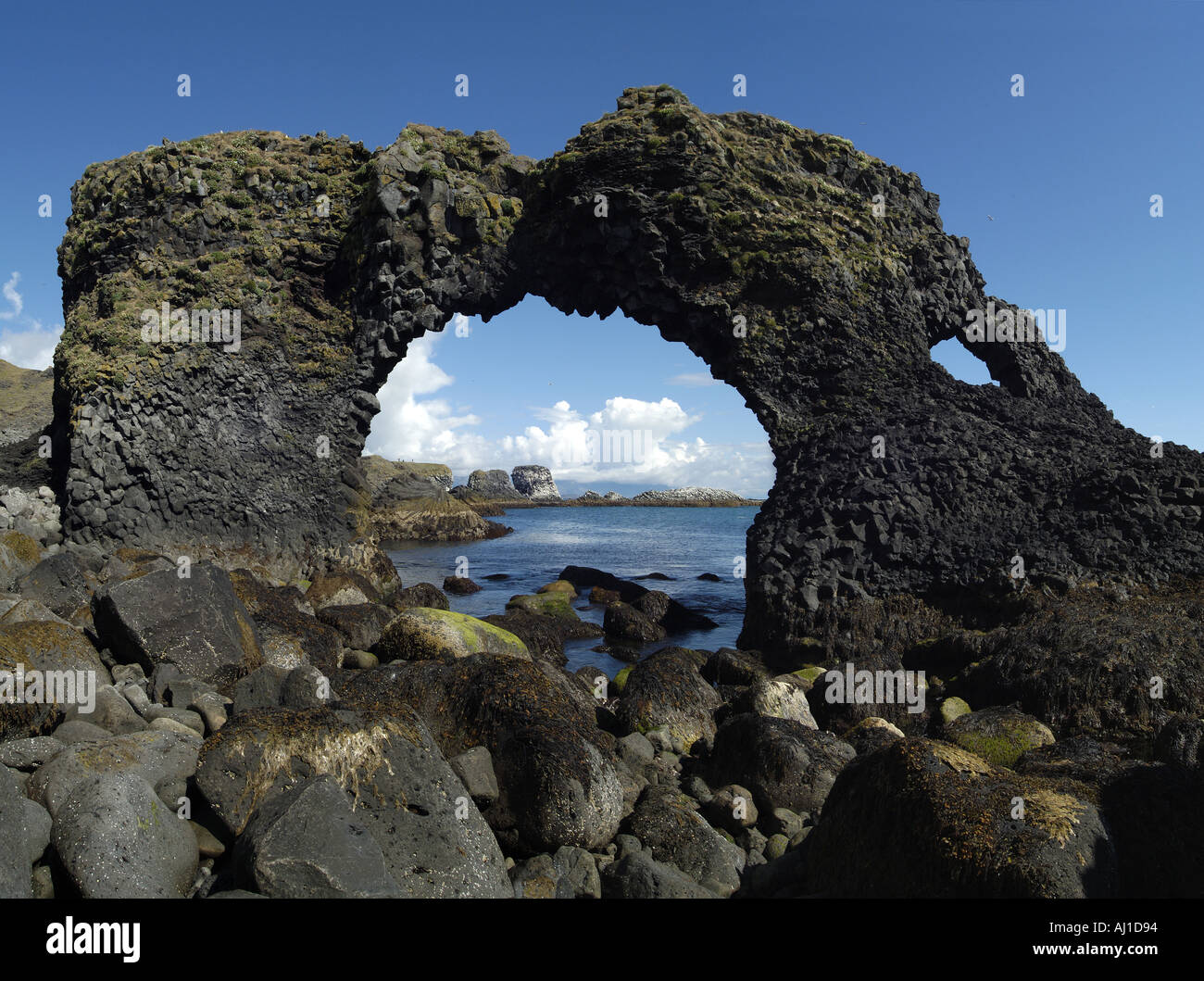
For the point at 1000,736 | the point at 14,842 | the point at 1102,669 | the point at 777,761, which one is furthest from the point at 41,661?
the point at 1102,669

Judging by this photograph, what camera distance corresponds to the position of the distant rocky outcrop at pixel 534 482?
184000 mm

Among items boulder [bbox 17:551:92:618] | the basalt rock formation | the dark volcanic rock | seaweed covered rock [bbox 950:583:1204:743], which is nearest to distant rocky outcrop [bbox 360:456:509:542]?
the basalt rock formation

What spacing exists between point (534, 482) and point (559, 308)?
15479cm

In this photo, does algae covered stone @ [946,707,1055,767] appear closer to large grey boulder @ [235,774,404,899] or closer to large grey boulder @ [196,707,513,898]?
large grey boulder @ [196,707,513,898]

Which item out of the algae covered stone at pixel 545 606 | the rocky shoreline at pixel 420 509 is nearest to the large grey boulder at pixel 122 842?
the algae covered stone at pixel 545 606

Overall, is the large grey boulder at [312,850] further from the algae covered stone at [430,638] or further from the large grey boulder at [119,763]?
the algae covered stone at [430,638]

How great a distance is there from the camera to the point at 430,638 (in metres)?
14.6

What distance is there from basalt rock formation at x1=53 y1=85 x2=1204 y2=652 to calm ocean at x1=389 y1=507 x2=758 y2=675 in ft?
19.8

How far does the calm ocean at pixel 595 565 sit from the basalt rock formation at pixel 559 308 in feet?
19.8

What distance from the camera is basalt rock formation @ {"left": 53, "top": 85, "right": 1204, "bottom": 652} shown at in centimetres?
2253

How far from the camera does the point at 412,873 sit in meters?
6.55

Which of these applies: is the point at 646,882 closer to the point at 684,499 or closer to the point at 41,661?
the point at 41,661

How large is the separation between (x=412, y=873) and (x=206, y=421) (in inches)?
940
